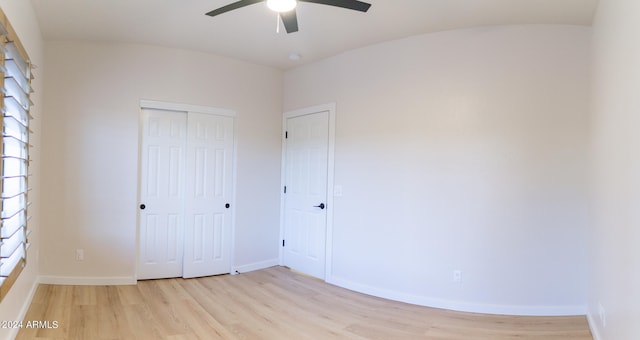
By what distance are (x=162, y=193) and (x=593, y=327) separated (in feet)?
14.1

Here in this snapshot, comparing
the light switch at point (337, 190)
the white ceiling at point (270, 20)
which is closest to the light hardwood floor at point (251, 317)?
the light switch at point (337, 190)

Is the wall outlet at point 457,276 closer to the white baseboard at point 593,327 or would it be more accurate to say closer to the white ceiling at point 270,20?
the white baseboard at point 593,327

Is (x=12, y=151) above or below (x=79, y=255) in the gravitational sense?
above

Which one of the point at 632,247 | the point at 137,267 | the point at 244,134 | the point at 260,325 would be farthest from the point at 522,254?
the point at 137,267

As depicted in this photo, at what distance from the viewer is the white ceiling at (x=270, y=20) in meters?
2.77

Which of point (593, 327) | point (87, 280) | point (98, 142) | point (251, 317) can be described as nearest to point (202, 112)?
point (98, 142)

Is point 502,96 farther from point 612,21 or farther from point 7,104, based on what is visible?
point 7,104

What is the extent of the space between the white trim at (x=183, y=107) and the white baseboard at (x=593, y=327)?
161 inches

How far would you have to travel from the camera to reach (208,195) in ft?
13.3

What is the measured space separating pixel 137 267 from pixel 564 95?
4669 mm

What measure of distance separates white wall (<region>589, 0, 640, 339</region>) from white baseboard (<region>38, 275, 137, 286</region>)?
4.19 m

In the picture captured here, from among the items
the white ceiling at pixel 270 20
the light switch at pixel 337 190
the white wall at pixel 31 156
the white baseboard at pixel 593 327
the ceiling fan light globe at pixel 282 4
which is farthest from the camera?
the light switch at pixel 337 190

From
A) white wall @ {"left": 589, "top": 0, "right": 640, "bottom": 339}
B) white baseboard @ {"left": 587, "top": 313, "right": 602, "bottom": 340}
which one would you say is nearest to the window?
white wall @ {"left": 589, "top": 0, "right": 640, "bottom": 339}

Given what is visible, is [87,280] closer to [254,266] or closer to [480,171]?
[254,266]
